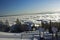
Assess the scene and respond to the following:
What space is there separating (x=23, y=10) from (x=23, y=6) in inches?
3.5

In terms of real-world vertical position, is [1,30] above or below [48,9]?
below

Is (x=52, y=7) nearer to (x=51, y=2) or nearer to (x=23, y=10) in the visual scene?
(x=51, y=2)

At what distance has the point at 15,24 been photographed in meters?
3.56

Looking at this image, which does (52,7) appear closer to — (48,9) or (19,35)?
(48,9)

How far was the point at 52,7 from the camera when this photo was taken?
11.6 ft

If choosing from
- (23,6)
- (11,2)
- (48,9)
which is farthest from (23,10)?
(48,9)

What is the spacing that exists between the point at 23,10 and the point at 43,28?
0.58 metres

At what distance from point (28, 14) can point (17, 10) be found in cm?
26

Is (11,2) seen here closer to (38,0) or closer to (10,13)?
(10,13)

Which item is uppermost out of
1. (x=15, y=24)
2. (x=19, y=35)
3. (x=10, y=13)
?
(x=10, y=13)

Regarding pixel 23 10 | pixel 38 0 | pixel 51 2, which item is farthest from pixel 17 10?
pixel 51 2

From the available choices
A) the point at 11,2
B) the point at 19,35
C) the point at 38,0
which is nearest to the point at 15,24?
the point at 19,35

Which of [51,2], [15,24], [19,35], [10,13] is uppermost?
[51,2]

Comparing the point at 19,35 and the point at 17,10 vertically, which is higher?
the point at 17,10
